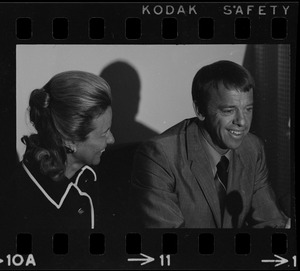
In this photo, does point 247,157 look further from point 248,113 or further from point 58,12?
point 58,12

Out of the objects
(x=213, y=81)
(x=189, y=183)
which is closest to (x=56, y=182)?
(x=189, y=183)

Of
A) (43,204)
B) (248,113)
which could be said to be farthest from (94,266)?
(248,113)

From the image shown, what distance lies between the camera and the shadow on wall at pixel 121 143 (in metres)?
10.0

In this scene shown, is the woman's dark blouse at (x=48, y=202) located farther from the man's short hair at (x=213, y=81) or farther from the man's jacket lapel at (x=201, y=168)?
the man's short hair at (x=213, y=81)

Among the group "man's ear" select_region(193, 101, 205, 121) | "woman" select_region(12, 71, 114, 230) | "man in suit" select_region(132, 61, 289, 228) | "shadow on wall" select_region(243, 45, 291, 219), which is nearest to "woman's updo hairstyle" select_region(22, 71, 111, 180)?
"woman" select_region(12, 71, 114, 230)

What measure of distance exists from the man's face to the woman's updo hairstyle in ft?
1.55

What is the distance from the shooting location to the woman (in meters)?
10.0

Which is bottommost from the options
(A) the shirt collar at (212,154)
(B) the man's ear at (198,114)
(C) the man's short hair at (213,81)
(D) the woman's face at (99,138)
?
(A) the shirt collar at (212,154)

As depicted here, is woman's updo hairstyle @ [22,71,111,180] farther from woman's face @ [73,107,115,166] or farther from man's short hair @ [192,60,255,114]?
man's short hair @ [192,60,255,114]

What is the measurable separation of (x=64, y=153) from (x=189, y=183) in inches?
23.1

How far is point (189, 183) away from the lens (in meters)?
10.0

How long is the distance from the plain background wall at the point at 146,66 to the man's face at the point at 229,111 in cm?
10

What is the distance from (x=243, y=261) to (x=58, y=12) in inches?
55.6

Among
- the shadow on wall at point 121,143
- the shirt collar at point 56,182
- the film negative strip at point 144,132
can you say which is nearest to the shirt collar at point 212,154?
the film negative strip at point 144,132
